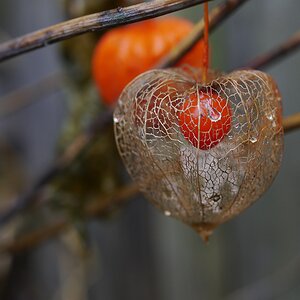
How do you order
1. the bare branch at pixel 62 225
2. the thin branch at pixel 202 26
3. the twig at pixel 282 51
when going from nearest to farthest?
the thin branch at pixel 202 26 < the twig at pixel 282 51 < the bare branch at pixel 62 225

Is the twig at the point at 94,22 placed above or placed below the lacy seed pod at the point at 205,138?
above

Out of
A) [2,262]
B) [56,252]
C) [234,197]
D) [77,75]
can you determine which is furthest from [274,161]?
[56,252]

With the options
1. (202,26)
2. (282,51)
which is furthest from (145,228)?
(202,26)

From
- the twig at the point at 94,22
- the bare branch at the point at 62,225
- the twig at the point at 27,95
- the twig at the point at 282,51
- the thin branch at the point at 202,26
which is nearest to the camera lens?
the twig at the point at 94,22

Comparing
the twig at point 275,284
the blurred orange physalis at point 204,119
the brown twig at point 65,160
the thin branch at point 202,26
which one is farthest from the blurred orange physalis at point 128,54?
the twig at point 275,284

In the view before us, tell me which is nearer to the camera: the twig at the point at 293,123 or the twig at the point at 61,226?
the twig at the point at 293,123

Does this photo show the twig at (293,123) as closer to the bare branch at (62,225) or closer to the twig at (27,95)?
the bare branch at (62,225)

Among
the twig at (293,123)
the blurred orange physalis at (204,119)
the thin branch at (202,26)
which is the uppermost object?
the thin branch at (202,26)
